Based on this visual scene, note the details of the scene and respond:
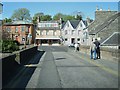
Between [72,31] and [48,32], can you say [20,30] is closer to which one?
[48,32]

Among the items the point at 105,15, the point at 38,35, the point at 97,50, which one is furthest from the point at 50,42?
the point at 97,50

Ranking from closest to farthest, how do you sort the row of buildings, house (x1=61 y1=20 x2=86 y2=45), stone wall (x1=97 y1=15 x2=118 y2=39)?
stone wall (x1=97 y1=15 x2=118 y2=39) → the row of buildings → house (x1=61 y1=20 x2=86 y2=45)

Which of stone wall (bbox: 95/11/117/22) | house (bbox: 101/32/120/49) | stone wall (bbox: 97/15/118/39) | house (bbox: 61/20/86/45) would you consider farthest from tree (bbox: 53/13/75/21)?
house (bbox: 101/32/120/49)

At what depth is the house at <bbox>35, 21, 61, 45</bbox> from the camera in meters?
96.2

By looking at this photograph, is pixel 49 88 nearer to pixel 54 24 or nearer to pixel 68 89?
pixel 68 89

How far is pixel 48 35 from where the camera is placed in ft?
318

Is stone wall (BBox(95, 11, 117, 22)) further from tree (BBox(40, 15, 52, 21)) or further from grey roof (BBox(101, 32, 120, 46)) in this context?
tree (BBox(40, 15, 52, 21))

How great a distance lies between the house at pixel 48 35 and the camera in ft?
316

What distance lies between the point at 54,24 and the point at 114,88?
3636 inches

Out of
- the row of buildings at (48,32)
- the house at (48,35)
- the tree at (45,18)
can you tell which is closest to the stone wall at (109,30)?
the row of buildings at (48,32)

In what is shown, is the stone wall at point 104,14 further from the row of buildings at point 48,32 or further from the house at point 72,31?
the house at point 72,31

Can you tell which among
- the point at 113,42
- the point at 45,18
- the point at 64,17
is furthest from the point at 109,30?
the point at 45,18

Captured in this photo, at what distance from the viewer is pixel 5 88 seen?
8648 mm

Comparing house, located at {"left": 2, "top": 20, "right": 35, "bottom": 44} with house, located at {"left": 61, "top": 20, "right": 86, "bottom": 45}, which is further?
house, located at {"left": 61, "top": 20, "right": 86, "bottom": 45}
